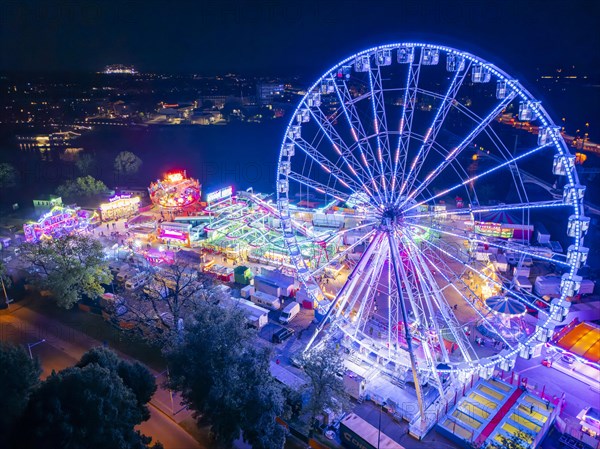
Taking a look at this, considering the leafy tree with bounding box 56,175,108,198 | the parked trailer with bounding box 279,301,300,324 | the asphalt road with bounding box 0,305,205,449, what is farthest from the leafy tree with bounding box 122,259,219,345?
the leafy tree with bounding box 56,175,108,198

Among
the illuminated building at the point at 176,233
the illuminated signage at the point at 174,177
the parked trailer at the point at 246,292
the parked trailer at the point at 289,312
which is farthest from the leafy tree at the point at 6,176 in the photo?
the parked trailer at the point at 289,312

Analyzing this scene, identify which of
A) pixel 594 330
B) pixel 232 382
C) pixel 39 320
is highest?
pixel 232 382

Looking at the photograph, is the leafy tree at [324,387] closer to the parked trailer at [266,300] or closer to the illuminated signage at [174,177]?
the parked trailer at [266,300]

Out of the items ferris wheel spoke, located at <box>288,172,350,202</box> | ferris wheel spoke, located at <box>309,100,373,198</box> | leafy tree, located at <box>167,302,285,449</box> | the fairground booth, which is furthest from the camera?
the fairground booth

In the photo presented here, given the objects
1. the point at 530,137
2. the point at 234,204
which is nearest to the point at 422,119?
the point at 530,137

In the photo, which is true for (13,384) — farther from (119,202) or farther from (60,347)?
(119,202)

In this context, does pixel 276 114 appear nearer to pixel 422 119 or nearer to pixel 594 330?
pixel 422 119

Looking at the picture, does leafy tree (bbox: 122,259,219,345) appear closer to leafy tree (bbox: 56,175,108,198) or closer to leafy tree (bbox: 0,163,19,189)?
leafy tree (bbox: 56,175,108,198)
